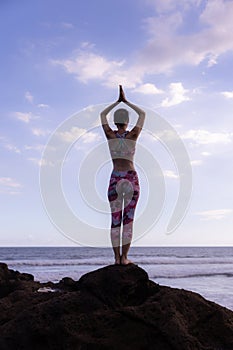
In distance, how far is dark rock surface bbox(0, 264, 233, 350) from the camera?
5.04 metres

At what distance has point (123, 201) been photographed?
20.3 ft

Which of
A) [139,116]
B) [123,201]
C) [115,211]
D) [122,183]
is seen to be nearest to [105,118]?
[139,116]

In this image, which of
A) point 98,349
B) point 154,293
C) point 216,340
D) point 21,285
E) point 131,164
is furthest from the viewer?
point 21,285

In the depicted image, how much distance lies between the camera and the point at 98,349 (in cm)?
496

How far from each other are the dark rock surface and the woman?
460 millimetres

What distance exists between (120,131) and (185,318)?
2500 mm

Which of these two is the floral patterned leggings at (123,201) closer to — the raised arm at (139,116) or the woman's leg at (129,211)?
the woman's leg at (129,211)

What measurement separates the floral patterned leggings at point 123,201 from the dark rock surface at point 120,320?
0.49 m

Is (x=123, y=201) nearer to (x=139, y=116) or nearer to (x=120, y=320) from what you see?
(x=139, y=116)

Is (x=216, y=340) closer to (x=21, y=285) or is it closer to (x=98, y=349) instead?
(x=98, y=349)

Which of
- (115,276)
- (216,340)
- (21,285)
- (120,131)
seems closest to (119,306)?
(115,276)

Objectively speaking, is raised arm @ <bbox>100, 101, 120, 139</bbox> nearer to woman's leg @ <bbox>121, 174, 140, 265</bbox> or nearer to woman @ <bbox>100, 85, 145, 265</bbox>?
woman @ <bbox>100, 85, 145, 265</bbox>

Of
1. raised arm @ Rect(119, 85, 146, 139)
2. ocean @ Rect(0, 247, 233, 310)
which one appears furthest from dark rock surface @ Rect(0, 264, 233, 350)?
ocean @ Rect(0, 247, 233, 310)

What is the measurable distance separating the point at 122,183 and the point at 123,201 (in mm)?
240
